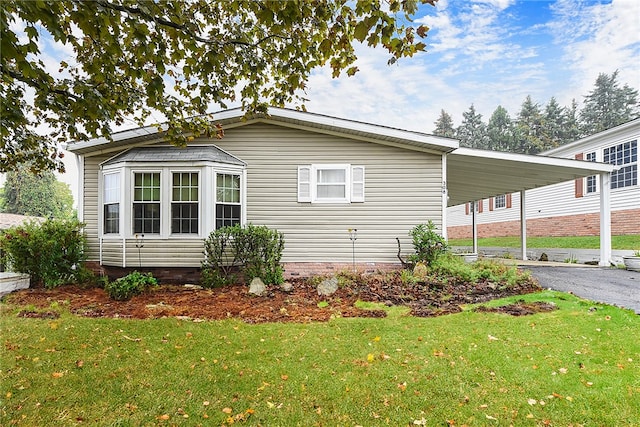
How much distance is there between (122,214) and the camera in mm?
7516

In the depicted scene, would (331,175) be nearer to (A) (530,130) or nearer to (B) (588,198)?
(B) (588,198)

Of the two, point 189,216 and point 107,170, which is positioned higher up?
point 107,170

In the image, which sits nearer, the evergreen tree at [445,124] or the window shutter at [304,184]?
the window shutter at [304,184]

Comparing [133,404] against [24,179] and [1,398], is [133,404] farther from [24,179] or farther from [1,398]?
[24,179]

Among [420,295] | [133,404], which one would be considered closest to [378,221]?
[420,295]

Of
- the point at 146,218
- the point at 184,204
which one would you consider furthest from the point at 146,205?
the point at 184,204

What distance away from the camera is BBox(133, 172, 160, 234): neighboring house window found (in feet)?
24.9

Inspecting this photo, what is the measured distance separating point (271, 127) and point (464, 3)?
501 centimetres

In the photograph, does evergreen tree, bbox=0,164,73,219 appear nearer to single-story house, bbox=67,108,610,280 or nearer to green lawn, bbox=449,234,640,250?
single-story house, bbox=67,108,610,280

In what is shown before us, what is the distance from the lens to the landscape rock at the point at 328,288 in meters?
6.70

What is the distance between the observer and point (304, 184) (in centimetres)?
847

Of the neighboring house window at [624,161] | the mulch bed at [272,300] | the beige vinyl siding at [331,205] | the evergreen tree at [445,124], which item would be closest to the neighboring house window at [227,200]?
the beige vinyl siding at [331,205]

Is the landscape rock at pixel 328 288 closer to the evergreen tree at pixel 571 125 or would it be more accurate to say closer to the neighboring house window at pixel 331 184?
the neighboring house window at pixel 331 184

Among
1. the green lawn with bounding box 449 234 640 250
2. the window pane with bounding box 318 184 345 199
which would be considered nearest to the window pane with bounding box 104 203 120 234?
the window pane with bounding box 318 184 345 199
